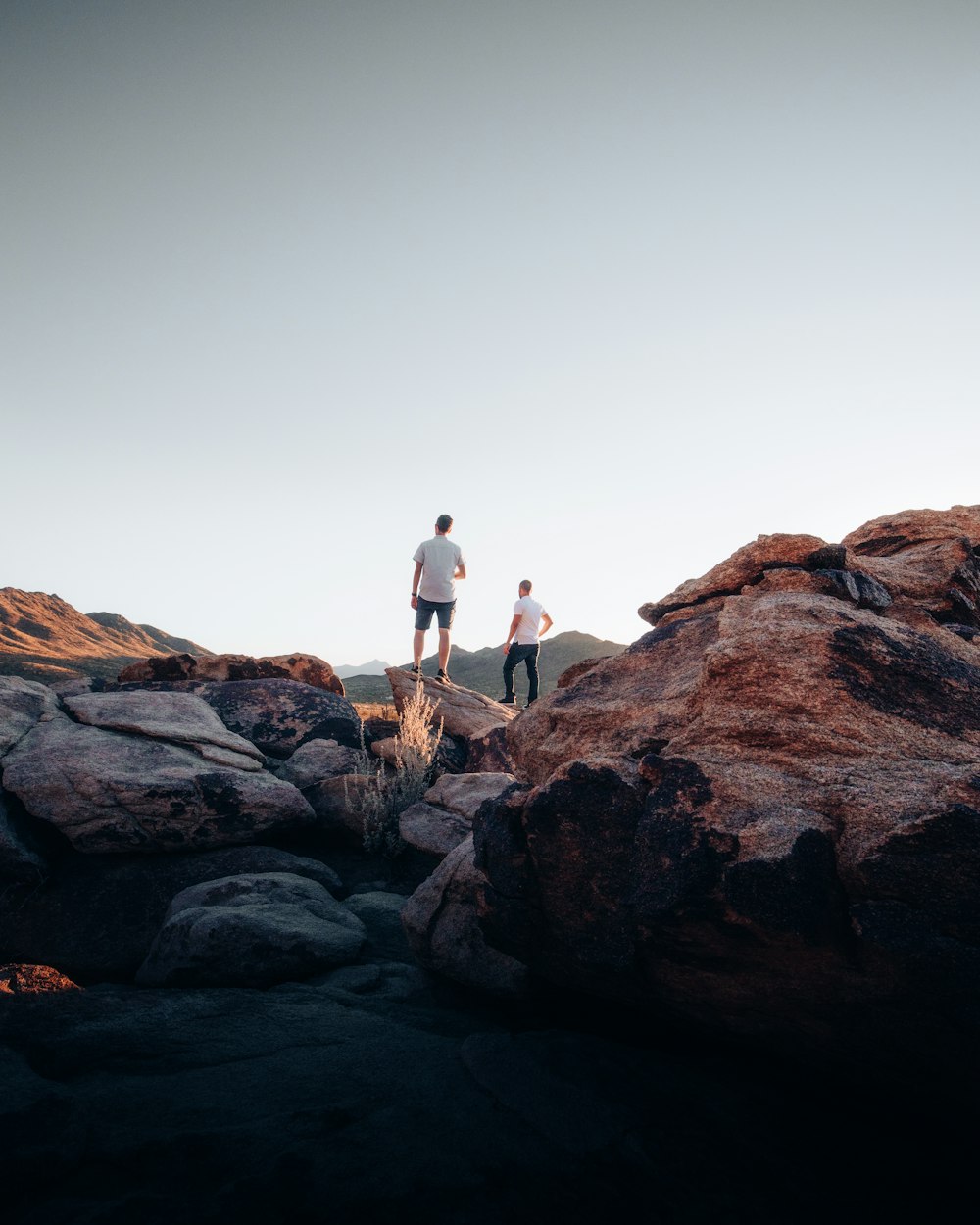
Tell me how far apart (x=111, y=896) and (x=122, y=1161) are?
10.9ft

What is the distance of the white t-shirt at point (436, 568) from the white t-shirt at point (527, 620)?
240cm

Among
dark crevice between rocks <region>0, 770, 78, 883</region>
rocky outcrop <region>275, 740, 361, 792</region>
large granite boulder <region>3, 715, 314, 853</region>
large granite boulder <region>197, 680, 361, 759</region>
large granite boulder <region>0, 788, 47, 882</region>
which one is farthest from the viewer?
large granite boulder <region>197, 680, 361, 759</region>

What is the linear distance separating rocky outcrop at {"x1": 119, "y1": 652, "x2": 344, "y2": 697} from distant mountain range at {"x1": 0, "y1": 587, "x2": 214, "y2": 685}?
47.0 feet

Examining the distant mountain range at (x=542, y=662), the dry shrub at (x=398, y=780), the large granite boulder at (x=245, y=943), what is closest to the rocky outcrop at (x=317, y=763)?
the dry shrub at (x=398, y=780)

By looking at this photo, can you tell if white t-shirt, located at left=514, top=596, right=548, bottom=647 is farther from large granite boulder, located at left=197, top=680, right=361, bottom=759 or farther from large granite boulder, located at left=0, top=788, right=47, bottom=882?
large granite boulder, located at left=0, top=788, right=47, bottom=882

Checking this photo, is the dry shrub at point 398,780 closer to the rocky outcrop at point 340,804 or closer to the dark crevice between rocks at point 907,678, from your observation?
the rocky outcrop at point 340,804

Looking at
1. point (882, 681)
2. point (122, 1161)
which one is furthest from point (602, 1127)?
point (882, 681)

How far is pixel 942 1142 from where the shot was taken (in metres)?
2.06

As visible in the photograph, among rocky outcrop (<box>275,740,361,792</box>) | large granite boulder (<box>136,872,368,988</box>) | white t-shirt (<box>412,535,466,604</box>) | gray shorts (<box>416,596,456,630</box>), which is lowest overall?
large granite boulder (<box>136,872,368,988</box>)

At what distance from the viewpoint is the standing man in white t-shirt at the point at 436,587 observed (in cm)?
984

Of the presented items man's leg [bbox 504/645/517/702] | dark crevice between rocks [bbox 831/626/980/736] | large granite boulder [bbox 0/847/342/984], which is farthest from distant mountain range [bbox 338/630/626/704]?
dark crevice between rocks [bbox 831/626/980/736]

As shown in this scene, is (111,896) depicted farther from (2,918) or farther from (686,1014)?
(686,1014)

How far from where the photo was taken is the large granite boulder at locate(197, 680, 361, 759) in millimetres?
7309

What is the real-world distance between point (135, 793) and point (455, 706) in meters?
4.49
